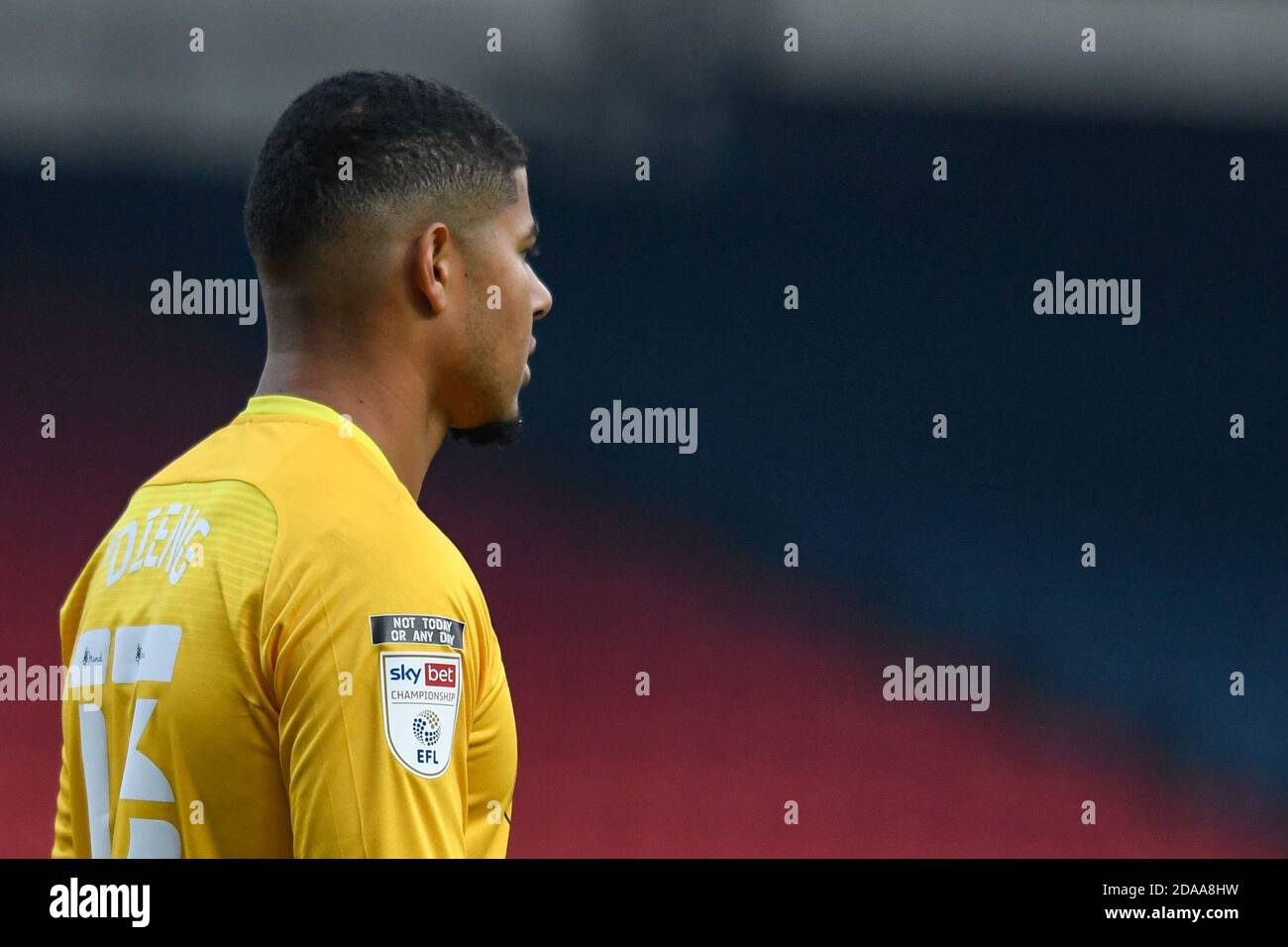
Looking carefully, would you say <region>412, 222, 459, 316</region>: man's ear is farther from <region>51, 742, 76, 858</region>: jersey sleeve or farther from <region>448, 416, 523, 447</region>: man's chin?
<region>51, 742, 76, 858</region>: jersey sleeve

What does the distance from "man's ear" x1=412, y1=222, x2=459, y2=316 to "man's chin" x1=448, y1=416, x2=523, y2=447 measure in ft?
0.49

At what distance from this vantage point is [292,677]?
38.2 inches

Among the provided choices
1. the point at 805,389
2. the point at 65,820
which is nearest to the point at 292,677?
the point at 65,820

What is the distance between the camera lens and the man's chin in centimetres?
133

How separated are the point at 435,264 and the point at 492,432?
197mm

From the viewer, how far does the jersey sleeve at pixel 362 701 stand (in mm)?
965

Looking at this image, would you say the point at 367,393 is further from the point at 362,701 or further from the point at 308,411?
the point at 362,701

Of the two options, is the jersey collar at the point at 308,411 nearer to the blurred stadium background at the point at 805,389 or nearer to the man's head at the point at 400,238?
the man's head at the point at 400,238

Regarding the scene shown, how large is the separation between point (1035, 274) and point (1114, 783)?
58.3 inches

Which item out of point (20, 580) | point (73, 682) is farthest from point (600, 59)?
point (73, 682)

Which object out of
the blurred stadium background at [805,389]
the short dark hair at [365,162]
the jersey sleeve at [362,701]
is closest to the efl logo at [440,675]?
the jersey sleeve at [362,701]

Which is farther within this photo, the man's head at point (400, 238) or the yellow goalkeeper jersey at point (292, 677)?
the man's head at point (400, 238)

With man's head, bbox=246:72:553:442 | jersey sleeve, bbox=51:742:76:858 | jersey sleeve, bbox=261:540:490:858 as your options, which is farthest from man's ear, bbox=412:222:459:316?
jersey sleeve, bbox=51:742:76:858

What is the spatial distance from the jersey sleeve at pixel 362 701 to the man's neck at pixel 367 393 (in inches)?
8.4
